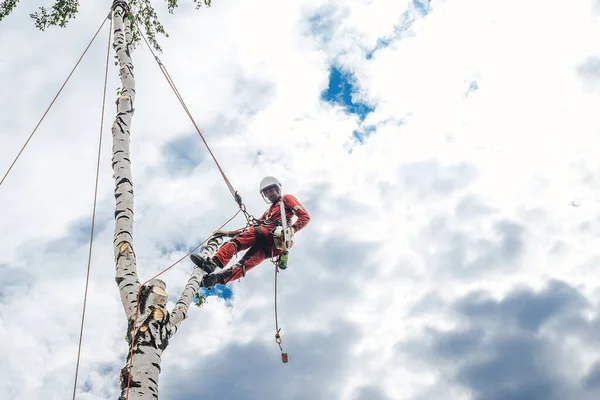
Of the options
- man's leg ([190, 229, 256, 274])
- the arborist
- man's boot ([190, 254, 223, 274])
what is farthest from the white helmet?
man's boot ([190, 254, 223, 274])

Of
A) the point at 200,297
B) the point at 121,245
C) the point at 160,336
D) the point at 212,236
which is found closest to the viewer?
the point at 160,336

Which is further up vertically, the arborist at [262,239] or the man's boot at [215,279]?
the arborist at [262,239]

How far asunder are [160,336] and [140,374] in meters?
0.34

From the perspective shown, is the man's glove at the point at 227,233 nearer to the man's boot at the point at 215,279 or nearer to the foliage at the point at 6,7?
the man's boot at the point at 215,279

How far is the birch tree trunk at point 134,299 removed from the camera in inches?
131

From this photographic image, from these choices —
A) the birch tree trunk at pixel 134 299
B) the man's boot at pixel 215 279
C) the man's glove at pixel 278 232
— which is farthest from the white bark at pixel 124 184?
the man's glove at pixel 278 232

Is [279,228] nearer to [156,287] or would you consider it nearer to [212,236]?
[212,236]

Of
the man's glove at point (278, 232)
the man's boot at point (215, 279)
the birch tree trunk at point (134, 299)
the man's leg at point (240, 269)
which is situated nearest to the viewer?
the birch tree trunk at point (134, 299)

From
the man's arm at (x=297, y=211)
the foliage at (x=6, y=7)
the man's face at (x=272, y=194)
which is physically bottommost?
the man's arm at (x=297, y=211)

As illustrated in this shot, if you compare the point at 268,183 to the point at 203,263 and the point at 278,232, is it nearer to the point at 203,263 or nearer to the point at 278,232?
the point at 278,232

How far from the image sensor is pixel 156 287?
3.75 meters

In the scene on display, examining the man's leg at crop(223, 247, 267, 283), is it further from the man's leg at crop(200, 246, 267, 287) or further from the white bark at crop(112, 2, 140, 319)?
the white bark at crop(112, 2, 140, 319)

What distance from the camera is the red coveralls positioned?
21.6ft

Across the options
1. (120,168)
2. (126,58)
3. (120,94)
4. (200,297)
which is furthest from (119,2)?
(200,297)
